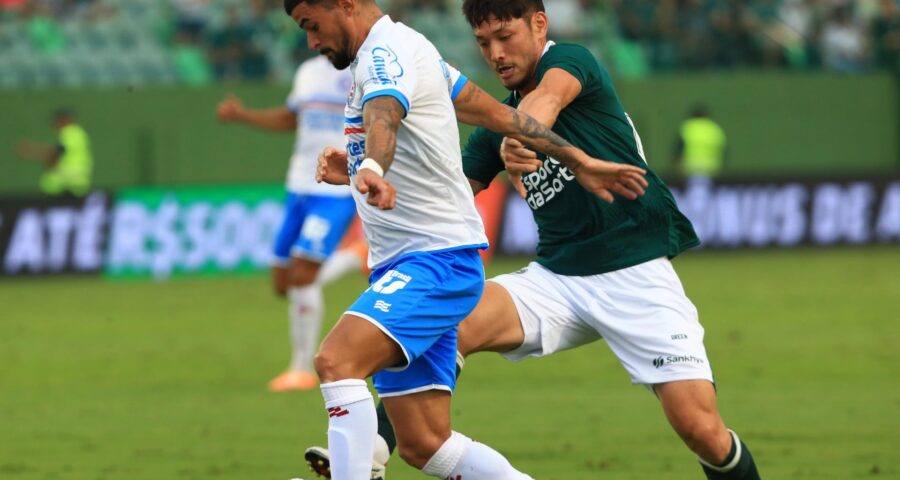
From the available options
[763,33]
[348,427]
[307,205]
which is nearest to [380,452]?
[348,427]

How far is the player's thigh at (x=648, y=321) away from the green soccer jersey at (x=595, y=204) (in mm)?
75

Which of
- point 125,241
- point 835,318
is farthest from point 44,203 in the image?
point 835,318

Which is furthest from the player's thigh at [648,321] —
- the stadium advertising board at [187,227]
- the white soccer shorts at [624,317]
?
the stadium advertising board at [187,227]

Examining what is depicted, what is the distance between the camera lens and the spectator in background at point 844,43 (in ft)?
94.4

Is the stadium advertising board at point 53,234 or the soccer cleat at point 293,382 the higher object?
the soccer cleat at point 293,382

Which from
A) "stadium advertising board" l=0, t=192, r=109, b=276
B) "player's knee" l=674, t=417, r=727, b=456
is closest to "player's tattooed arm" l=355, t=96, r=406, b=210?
"player's knee" l=674, t=417, r=727, b=456

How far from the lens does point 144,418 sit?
966 centimetres

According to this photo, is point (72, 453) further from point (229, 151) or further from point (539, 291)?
point (229, 151)

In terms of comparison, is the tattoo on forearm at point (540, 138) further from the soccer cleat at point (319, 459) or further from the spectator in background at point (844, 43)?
the spectator in background at point (844, 43)

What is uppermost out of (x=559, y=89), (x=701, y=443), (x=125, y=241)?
(x=559, y=89)

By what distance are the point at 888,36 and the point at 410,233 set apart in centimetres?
2477

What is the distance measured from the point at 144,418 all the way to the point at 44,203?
11.4m

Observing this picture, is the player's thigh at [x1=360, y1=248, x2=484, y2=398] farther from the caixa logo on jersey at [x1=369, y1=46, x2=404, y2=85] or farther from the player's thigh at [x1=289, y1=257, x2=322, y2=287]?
the player's thigh at [x1=289, y1=257, x2=322, y2=287]

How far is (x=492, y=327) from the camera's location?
6625 millimetres
